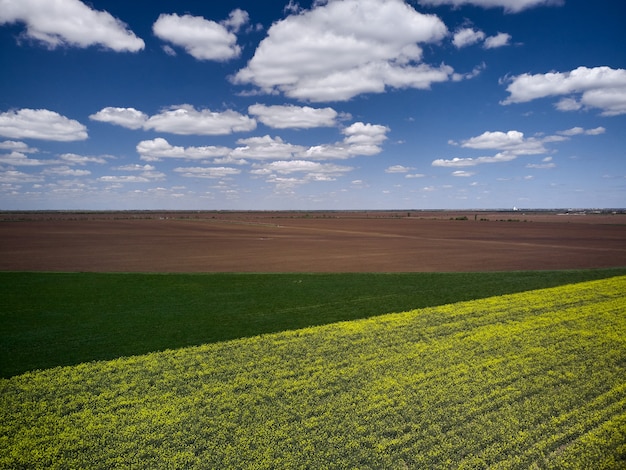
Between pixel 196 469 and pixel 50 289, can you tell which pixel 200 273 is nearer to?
pixel 50 289

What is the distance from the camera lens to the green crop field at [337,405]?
5.66 m

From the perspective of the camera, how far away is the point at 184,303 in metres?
15.0

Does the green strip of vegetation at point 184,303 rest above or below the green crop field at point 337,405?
below

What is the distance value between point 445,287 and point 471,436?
1257 centimetres

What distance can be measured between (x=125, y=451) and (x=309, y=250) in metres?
27.9

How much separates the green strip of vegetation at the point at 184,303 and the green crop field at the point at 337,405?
1.27 metres

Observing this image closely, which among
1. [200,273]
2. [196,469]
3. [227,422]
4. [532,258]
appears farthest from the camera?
[532,258]

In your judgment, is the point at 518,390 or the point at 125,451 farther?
the point at 518,390

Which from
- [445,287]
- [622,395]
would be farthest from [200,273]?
[622,395]

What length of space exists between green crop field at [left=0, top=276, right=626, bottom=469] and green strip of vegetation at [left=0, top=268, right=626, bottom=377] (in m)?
1.27

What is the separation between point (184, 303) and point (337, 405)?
9.38m

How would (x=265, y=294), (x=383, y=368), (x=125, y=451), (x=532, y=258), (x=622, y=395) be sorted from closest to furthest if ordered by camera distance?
(x=125, y=451)
(x=622, y=395)
(x=383, y=368)
(x=265, y=294)
(x=532, y=258)

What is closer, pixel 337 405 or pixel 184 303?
pixel 337 405

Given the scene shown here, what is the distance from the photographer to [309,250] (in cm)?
3353
